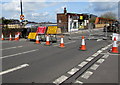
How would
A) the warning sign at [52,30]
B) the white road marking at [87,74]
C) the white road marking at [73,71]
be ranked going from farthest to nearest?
1. the warning sign at [52,30]
2. the white road marking at [73,71]
3. the white road marking at [87,74]

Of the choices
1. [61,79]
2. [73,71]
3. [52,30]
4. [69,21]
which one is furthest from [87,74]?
[69,21]

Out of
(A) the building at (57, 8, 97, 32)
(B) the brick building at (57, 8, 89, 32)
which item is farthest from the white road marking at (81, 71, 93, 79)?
(B) the brick building at (57, 8, 89, 32)

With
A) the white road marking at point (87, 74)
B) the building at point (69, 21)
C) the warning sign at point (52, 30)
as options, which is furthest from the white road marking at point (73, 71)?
the building at point (69, 21)

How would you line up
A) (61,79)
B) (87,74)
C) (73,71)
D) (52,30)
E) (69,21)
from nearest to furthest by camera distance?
(61,79) → (87,74) → (73,71) → (52,30) → (69,21)

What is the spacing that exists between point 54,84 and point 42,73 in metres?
1.08

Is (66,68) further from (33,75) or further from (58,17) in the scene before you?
(58,17)

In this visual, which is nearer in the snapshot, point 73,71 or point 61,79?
point 61,79

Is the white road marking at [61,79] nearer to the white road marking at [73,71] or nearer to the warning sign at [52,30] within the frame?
the white road marking at [73,71]

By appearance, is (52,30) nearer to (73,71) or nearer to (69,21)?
(73,71)

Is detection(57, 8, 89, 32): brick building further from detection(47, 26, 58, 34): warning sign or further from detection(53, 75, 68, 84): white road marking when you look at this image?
detection(53, 75, 68, 84): white road marking

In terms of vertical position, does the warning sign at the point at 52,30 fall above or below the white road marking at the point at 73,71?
above

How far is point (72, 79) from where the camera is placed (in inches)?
194

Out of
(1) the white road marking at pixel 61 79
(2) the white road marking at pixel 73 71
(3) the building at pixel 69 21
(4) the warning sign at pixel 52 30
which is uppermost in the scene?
(3) the building at pixel 69 21

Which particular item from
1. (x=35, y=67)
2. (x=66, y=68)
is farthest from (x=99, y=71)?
(x=35, y=67)
